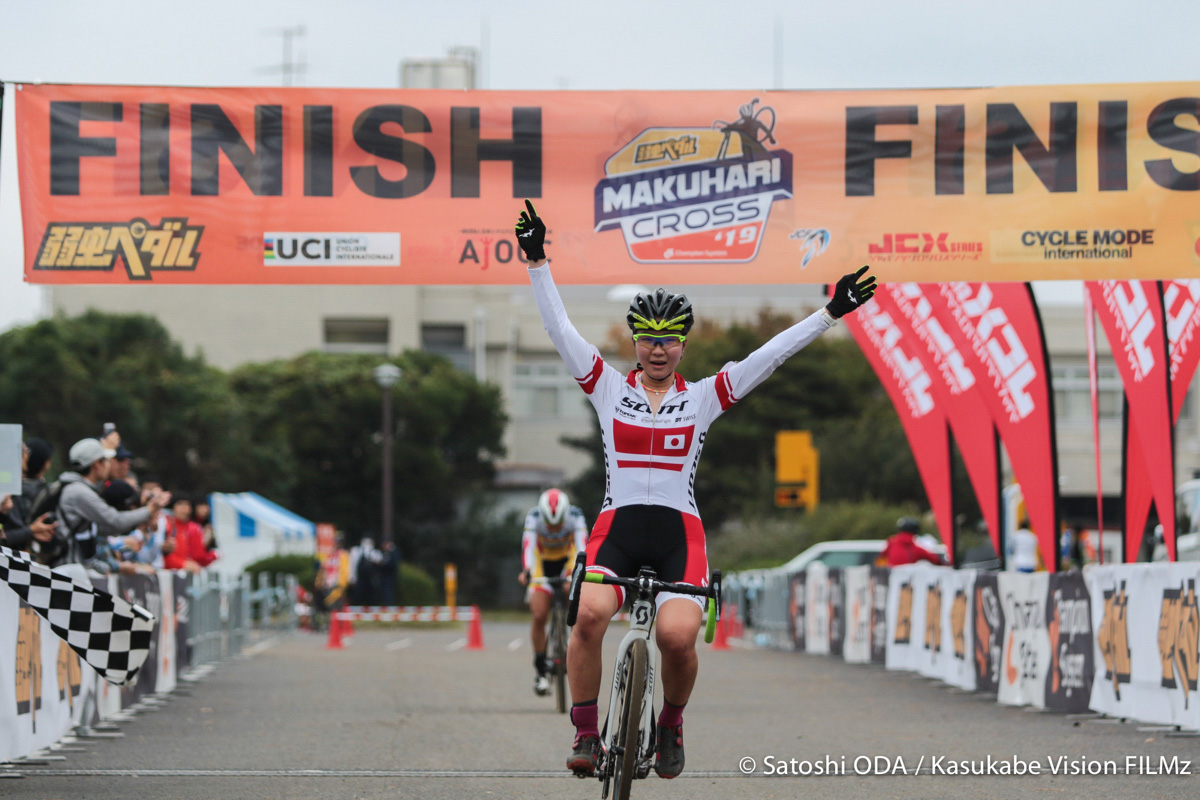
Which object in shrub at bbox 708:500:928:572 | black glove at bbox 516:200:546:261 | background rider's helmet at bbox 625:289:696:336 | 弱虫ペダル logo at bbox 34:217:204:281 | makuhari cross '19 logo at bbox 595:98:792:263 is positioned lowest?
shrub at bbox 708:500:928:572

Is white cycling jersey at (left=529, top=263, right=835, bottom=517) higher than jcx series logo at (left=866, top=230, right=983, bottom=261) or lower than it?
lower

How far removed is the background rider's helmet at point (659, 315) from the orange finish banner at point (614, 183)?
4.10 metres

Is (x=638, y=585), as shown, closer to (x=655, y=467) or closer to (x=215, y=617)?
(x=655, y=467)

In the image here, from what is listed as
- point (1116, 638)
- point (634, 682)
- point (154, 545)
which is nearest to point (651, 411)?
point (634, 682)

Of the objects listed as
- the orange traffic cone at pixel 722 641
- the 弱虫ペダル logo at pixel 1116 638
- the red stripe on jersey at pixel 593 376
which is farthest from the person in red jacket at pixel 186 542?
the red stripe on jersey at pixel 593 376

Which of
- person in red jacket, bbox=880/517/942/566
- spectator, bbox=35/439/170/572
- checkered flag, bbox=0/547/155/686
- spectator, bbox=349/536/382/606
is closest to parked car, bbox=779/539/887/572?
person in red jacket, bbox=880/517/942/566

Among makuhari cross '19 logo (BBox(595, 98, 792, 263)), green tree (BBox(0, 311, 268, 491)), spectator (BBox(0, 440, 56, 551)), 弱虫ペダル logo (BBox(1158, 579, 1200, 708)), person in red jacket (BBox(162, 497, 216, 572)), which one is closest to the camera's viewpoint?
spectator (BBox(0, 440, 56, 551))

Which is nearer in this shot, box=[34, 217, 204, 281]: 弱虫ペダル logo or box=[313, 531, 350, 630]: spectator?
box=[34, 217, 204, 281]: 弱虫ペダル logo

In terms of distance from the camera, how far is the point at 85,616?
8.53 m

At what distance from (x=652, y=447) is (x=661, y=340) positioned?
1.52 feet

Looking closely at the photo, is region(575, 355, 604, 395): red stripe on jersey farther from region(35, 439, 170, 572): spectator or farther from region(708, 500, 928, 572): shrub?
region(708, 500, 928, 572): shrub

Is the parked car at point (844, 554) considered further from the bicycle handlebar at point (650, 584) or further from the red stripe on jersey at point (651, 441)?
the bicycle handlebar at point (650, 584)

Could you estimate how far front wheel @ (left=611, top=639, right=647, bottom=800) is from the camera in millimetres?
6270

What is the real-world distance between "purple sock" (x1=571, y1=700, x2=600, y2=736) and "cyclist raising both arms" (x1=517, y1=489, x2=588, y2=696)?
6.54 metres
